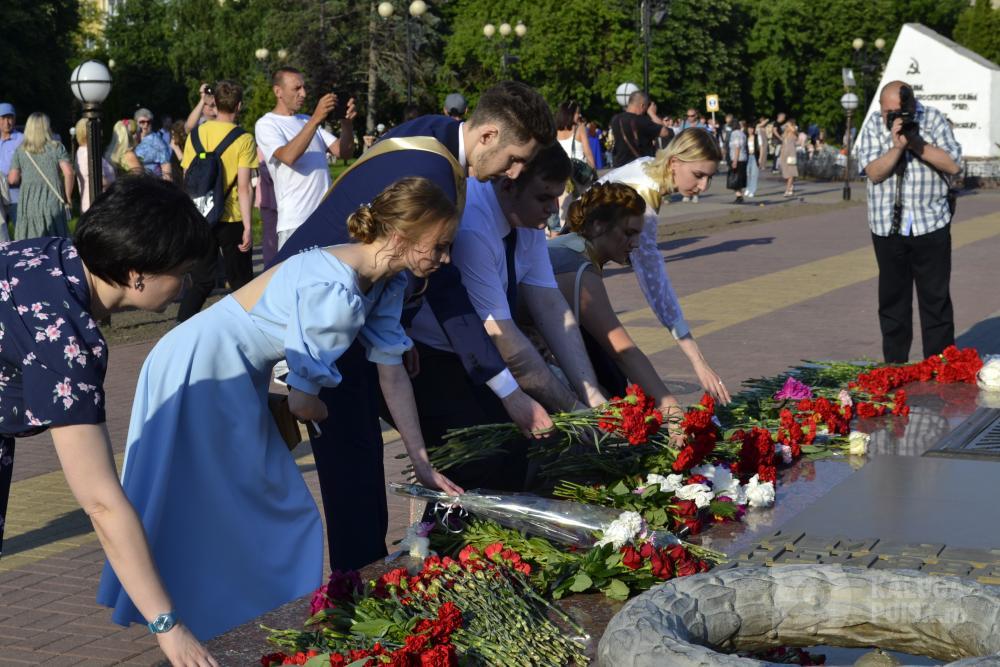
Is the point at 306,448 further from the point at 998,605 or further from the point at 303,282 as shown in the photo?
the point at 998,605

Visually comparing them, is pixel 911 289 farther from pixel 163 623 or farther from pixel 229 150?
pixel 163 623

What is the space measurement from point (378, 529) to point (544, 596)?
0.95 meters

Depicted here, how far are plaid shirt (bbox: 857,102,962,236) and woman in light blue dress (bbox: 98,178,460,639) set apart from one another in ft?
16.0

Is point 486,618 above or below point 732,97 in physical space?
above

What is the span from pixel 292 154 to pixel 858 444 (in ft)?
16.0

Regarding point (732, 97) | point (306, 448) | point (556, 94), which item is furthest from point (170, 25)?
point (306, 448)

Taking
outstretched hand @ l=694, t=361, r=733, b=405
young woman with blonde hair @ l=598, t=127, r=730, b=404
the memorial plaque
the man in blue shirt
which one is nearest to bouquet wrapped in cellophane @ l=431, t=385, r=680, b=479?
outstretched hand @ l=694, t=361, r=733, b=405

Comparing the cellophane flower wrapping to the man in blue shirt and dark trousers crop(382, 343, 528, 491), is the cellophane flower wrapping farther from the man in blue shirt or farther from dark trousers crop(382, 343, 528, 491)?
the man in blue shirt

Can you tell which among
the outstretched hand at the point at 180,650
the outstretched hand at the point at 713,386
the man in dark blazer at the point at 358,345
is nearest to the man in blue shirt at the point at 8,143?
the outstretched hand at the point at 713,386

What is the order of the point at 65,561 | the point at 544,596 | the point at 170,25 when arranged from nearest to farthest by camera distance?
the point at 544,596 → the point at 65,561 → the point at 170,25

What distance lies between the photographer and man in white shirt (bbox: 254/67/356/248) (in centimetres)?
822

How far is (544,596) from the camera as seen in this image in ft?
9.34

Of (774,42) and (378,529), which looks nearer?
(378,529)

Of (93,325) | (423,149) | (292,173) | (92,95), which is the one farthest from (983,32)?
(93,325)
